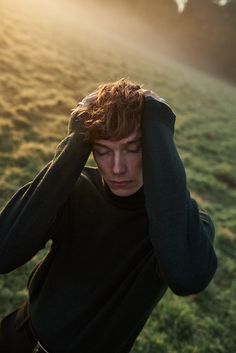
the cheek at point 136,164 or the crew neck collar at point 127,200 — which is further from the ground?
the cheek at point 136,164

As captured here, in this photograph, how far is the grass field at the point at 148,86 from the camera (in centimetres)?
586

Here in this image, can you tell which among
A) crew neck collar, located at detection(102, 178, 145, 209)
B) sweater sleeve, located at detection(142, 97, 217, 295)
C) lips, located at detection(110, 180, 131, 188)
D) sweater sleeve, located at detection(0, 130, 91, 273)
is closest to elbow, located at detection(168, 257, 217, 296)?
sweater sleeve, located at detection(142, 97, 217, 295)

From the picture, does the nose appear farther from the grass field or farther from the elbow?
the grass field

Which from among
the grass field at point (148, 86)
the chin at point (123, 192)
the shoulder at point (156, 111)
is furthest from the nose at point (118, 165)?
the grass field at point (148, 86)

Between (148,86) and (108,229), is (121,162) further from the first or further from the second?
(148,86)

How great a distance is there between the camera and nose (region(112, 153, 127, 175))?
109 inches

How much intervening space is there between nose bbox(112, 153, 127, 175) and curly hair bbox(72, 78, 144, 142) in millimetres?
125

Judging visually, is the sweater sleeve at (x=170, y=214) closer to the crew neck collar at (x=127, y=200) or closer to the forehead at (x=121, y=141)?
the forehead at (x=121, y=141)

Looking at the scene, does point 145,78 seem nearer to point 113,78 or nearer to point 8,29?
point 113,78

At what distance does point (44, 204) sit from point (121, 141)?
1.94ft

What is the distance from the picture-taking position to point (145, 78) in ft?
72.8

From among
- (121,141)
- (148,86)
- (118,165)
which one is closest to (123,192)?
(118,165)

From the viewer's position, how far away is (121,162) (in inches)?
109

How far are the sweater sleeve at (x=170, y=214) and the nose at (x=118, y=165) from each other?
129 mm
